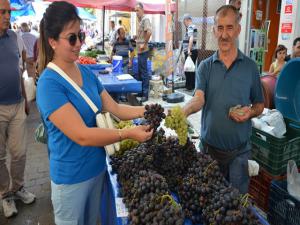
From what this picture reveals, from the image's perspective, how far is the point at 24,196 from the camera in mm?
3621

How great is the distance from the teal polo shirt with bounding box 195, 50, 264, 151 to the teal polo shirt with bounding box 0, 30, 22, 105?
6.89 feet

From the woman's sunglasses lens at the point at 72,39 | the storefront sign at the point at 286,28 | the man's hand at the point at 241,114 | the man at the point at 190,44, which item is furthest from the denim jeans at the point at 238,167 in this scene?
the man at the point at 190,44

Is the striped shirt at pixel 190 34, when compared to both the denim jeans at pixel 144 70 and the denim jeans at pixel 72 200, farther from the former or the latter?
the denim jeans at pixel 72 200

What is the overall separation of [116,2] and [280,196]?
25.6 feet

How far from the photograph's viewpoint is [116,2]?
353 inches

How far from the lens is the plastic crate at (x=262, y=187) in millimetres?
3260

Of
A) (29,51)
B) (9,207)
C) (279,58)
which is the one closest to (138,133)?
(9,207)

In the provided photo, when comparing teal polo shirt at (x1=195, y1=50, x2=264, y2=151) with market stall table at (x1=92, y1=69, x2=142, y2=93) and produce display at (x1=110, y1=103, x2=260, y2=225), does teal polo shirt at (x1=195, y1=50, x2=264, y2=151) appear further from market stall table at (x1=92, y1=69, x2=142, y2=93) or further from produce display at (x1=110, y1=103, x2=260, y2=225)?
market stall table at (x1=92, y1=69, x2=142, y2=93)

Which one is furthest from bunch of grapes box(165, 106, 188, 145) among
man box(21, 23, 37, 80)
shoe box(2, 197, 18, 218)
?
man box(21, 23, 37, 80)

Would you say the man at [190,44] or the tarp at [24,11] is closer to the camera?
the man at [190,44]

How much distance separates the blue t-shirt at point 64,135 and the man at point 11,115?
5.31 feet

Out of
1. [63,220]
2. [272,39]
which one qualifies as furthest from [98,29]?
[63,220]

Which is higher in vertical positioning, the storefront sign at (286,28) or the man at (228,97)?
the storefront sign at (286,28)

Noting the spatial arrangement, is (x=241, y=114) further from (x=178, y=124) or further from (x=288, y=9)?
(x=288, y=9)
